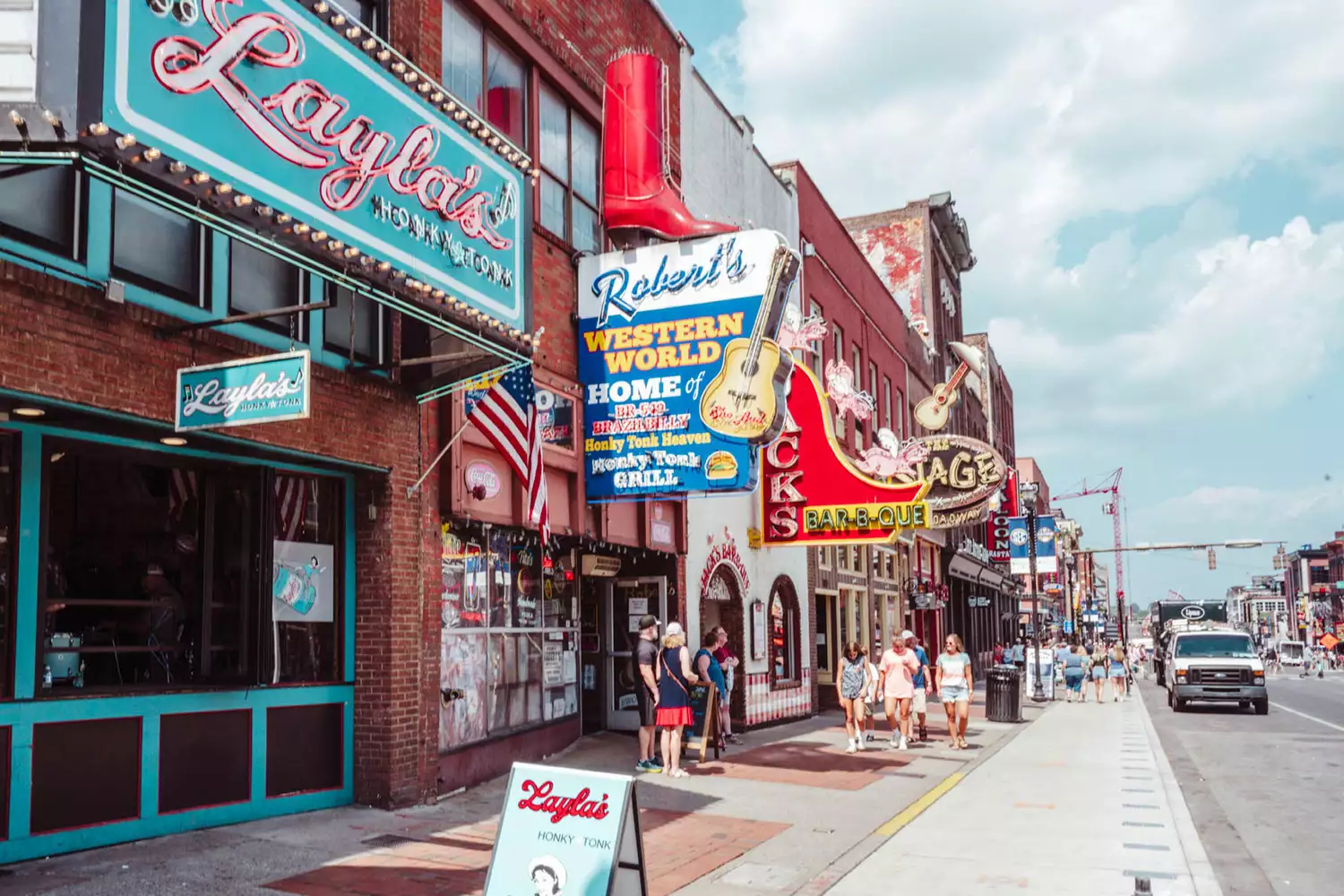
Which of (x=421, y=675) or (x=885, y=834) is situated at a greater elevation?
(x=421, y=675)

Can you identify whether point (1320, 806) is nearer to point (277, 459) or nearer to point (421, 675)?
point (421, 675)

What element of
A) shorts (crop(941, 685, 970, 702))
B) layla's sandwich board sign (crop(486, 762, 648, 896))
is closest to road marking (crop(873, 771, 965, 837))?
shorts (crop(941, 685, 970, 702))

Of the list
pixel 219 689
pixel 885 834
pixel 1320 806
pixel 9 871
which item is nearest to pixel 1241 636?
pixel 1320 806

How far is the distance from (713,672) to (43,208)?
10.4 meters

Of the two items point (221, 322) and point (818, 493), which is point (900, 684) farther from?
point (221, 322)

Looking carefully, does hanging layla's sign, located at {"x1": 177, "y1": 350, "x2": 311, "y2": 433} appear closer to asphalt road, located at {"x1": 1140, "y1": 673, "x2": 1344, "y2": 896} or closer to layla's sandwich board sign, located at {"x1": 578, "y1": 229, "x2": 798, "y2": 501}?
layla's sandwich board sign, located at {"x1": 578, "y1": 229, "x2": 798, "y2": 501}

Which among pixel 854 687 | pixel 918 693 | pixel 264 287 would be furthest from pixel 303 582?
pixel 918 693

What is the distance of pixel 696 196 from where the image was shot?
730 inches

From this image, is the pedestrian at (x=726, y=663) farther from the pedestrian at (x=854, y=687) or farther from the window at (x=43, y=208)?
the window at (x=43, y=208)

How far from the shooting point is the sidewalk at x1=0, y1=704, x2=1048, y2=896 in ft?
24.6

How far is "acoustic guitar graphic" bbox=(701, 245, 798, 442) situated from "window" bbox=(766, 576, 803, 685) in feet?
29.2

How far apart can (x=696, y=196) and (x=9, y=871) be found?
13.9 metres

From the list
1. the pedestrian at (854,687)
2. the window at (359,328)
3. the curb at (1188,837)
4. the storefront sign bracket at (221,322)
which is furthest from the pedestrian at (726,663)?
the storefront sign bracket at (221,322)

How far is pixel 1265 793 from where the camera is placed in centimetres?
1367
